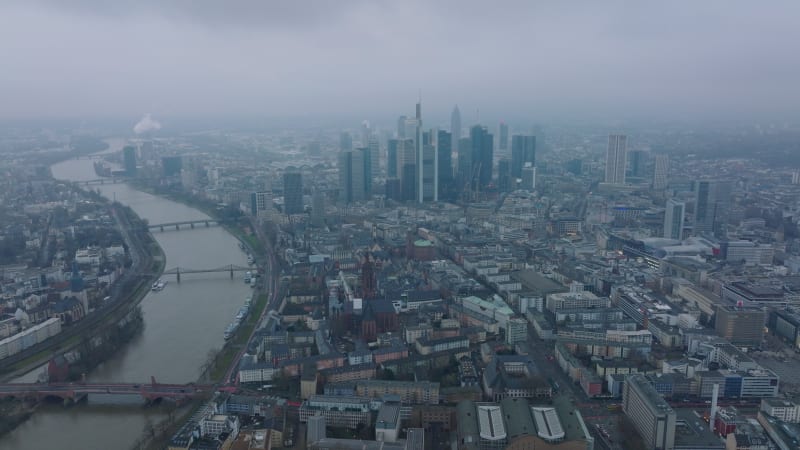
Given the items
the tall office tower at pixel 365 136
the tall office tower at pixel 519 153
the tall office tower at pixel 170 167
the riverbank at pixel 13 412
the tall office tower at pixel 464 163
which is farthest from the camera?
the tall office tower at pixel 365 136

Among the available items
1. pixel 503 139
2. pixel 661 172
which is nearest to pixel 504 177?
pixel 661 172

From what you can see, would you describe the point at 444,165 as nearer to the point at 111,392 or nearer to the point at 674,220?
the point at 674,220

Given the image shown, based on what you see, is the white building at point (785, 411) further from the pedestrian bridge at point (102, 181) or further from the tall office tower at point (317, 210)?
the pedestrian bridge at point (102, 181)

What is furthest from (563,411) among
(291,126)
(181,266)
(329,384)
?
(291,126)

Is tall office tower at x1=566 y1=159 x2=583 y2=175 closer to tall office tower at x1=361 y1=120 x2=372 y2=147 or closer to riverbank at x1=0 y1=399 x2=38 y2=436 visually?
tall office tower at x1=361 y1=120 x2=372 y2=147

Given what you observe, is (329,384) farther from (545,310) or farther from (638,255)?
(638,255)

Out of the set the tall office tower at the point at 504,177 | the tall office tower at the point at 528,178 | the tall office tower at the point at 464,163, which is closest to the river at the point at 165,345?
the tall office tower at the point at 464,163

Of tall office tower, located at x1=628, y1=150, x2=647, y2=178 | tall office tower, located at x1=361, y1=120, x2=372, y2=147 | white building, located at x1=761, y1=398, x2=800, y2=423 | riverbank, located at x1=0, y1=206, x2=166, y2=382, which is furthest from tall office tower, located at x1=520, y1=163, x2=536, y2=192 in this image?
white building, located at x1=761, y1=398, x2=800, y2=423
